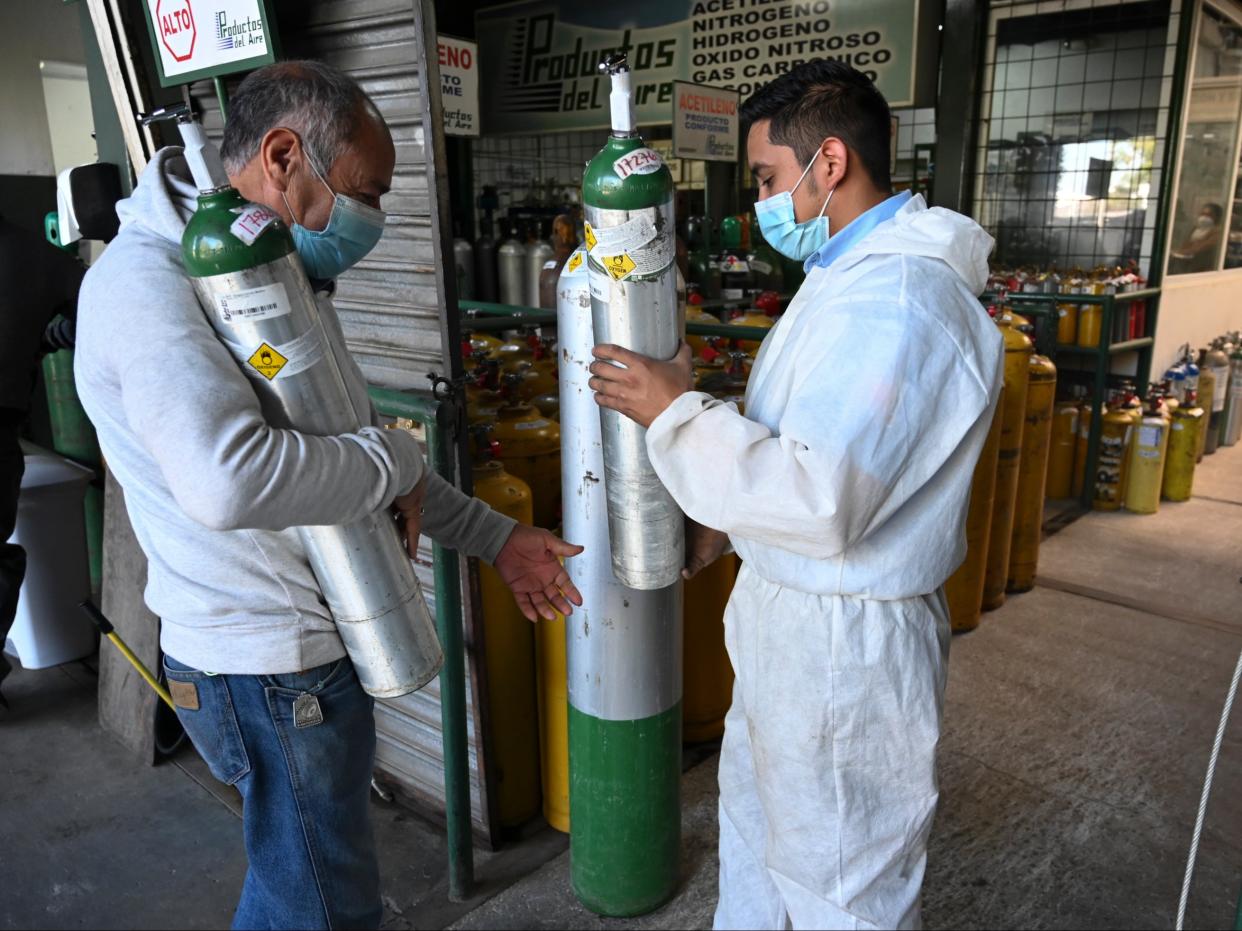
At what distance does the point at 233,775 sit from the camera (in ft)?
4.72

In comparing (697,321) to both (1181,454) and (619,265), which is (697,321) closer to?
(619,265)

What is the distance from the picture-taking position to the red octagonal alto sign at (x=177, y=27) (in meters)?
2.26

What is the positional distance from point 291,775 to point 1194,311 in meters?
6.72

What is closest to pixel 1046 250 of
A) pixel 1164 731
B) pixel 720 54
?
pixel 720 54

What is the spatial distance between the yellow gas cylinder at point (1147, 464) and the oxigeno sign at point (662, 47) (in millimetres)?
2250

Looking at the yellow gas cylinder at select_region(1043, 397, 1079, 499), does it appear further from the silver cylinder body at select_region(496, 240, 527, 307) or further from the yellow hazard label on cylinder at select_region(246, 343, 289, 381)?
the yellow hazard label on cylinder at select_region(246, 343, 289, 381)

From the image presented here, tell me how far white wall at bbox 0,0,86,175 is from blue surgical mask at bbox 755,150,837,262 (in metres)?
4.90

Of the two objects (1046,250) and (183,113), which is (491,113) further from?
(183,113)

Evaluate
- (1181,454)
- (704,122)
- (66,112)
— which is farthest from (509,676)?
(66,112)

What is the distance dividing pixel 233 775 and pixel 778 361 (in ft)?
3.52

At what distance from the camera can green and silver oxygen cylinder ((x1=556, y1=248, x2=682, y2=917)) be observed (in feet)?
6.23

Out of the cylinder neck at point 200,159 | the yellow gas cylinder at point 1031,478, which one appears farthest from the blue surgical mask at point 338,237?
the yellow gas cylinder at point 1031,478

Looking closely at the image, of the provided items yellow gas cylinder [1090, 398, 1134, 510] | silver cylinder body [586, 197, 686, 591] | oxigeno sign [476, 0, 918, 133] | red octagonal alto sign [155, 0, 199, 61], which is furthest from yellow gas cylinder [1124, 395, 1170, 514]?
red octagonal alto sign [155, 0, 199, 61]

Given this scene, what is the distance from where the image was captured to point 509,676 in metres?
2.43
